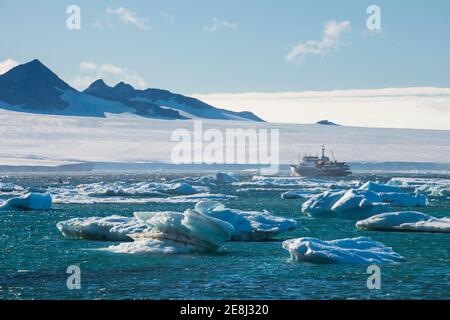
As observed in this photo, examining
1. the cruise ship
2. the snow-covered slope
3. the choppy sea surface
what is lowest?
the choppy sea surface

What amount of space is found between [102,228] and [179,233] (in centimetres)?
430

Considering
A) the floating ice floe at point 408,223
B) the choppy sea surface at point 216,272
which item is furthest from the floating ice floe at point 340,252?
the floating ice floe at point 408,223

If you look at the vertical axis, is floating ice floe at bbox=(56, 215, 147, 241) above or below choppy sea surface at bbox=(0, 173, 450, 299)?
above

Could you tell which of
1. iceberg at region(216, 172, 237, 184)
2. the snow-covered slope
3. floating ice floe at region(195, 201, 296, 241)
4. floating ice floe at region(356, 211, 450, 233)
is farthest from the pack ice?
the snow-covered slope

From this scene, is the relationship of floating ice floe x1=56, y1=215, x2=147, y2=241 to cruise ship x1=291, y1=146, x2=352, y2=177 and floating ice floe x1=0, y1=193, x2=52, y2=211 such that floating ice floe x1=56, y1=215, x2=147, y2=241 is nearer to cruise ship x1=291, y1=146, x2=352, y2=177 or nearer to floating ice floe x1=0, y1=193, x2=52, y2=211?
floating ice floe x1=0, y1=193, x2=52, y2=211

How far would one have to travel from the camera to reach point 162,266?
22.8 m

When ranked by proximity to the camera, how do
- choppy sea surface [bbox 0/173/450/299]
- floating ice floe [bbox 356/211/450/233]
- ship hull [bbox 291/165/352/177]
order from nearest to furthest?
1. choppy sea surface [bbox 0/173/450/299]
2. floating ice floe [bbox 356/211/450/233]
3. ship hull [bbox 291/165/352/177]

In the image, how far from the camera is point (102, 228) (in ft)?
93.5

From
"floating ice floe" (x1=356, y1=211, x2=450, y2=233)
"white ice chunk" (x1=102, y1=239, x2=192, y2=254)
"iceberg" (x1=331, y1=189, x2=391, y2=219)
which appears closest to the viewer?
"white ice chunk" (x1=102, y1=239, x2=192, y2=254)

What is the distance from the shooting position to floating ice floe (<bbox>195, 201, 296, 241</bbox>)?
91.1 feet

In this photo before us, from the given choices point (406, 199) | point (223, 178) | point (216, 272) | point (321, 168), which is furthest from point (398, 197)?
point (321, 168)

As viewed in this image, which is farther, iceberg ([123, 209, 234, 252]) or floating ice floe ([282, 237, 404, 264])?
iceberg ([123, 209, 234, 252])

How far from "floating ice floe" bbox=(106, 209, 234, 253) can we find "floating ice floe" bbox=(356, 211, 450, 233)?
9.60 metres

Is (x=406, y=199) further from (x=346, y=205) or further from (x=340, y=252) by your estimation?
(x=340, y=252)
